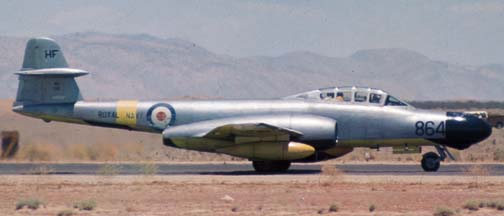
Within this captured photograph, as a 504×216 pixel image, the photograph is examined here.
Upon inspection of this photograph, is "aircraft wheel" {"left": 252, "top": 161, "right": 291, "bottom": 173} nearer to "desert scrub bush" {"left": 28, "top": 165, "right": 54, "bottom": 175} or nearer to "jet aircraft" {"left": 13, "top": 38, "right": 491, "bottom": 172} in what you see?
"jet aircraft" {"left": 13, "top": 38, "right": 491, "bottom": 172}

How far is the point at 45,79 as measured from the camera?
3347 centimetres

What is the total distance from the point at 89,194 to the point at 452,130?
11707 mm

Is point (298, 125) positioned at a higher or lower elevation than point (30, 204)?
higher

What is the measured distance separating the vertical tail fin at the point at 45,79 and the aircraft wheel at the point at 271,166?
6260 millimetres

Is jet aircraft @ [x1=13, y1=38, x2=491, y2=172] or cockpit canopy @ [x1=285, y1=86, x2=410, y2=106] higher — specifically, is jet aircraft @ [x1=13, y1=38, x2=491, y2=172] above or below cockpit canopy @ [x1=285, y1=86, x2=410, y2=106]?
below

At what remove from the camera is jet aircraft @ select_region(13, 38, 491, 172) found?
30875mm

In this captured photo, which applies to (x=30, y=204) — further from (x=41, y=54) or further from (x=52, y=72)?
(x=41, y=54)

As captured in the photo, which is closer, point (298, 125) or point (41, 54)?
point (298, 125)

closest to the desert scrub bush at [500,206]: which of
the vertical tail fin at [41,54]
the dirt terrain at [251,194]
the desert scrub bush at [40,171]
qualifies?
the dirt terrain at [251,194]

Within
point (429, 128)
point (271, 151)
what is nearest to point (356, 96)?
point (429, 128)

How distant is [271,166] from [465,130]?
18.9 feet

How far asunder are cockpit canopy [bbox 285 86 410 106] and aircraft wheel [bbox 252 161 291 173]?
6.98 feet

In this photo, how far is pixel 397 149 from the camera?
32156 millimetres

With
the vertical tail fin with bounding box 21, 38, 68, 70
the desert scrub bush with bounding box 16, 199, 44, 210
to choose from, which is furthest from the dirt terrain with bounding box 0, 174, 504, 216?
the vertical tail fin with bounding box 21, 38, 68, 70
